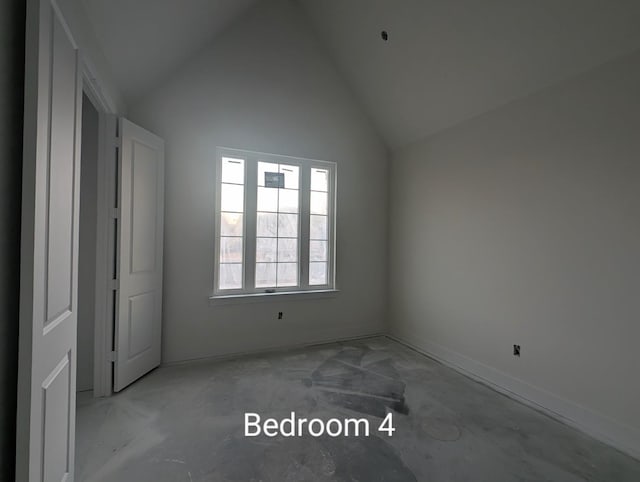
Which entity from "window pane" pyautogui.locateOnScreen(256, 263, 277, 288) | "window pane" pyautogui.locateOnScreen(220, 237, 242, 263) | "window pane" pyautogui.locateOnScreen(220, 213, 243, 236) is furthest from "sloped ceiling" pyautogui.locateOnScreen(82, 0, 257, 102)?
"window pane" pyautogui.locateOnScreen(256, 263, 277, 288)

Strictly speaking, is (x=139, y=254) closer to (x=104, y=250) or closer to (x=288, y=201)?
(x=104, y=250)

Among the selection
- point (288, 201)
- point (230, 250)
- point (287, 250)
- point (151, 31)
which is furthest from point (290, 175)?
point (151, 31)

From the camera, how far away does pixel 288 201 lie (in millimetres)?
3838

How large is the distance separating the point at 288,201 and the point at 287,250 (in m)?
0.63

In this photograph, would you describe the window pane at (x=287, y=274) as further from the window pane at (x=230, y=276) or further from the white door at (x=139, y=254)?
the white door at (x=139, y=254)

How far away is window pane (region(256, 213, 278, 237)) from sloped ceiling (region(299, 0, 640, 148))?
201cm

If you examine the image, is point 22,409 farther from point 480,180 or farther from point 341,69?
point 341,69

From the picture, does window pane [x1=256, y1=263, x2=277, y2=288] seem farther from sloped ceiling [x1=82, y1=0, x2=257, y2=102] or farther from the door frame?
sloped ceiling [x1=82, y1=0, x2=257, y2=102]

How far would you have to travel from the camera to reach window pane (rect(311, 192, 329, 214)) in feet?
13.1

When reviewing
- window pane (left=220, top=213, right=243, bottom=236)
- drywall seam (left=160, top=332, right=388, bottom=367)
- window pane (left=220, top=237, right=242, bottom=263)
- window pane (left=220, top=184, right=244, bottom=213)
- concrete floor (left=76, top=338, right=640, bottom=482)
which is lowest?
concrete floor (left=76, top=338, right=640, bottom=482)

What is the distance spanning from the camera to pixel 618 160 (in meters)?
2.12

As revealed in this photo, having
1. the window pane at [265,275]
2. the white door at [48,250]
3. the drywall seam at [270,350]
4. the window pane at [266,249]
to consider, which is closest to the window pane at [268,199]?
the window pane at [266,249]

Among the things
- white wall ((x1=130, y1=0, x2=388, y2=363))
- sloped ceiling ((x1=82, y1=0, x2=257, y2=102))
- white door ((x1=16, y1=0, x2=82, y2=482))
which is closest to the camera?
white door ((x1=16, y1=0, x2=82, y2=482))

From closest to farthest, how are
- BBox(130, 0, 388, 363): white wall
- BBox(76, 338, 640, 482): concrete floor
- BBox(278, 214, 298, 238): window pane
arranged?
1. BBox(76, 338, 640, 482): concrete floor
2. BBox(130, 0, 388, 363): white wall
3. BBox(278, 214, 298, 238): window pane
